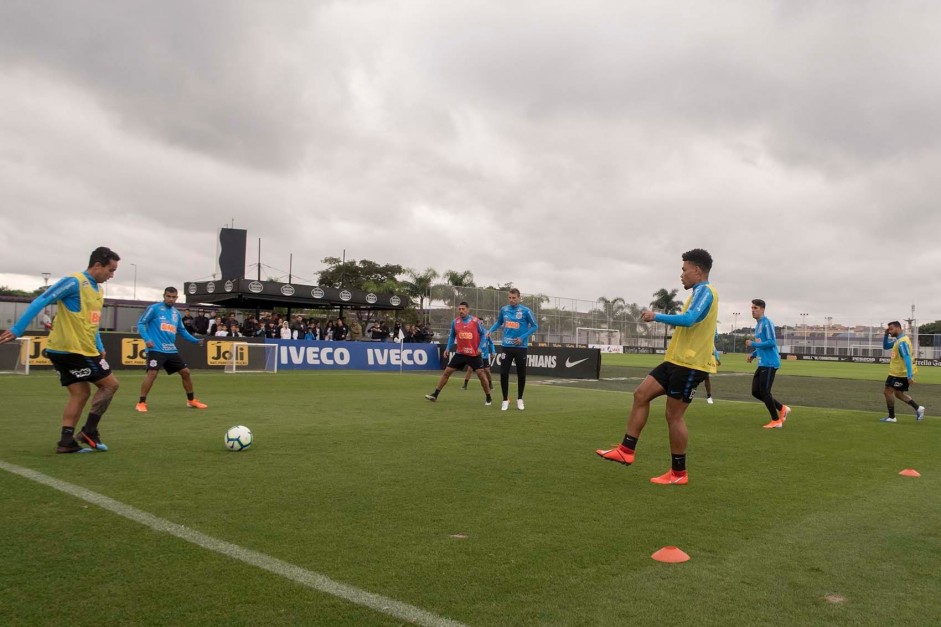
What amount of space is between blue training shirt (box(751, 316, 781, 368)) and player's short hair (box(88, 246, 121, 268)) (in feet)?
30.3

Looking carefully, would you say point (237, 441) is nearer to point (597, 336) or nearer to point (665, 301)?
point (597, 336)

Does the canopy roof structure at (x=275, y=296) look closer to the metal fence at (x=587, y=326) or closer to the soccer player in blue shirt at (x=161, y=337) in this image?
the metal fence at (x=587, y=326)

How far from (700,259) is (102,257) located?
571 centimetres

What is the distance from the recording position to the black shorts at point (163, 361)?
1094cm

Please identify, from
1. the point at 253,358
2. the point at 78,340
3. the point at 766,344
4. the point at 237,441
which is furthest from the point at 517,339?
the point at 253,358

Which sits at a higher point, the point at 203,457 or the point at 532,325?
the point at 532,325

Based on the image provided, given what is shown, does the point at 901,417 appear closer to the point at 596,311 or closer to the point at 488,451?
the point at 488,451

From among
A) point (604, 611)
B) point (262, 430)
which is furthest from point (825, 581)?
point (262, 430)

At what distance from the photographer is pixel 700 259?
6.17m

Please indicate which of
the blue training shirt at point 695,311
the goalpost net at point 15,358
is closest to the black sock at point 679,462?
the blue training shirt at point 695,311

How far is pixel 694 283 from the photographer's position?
6215 mm

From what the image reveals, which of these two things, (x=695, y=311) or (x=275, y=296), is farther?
(x=275, y=296)

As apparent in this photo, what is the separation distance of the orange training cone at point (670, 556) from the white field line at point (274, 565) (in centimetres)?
145

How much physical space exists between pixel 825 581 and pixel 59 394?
43.7 ft
